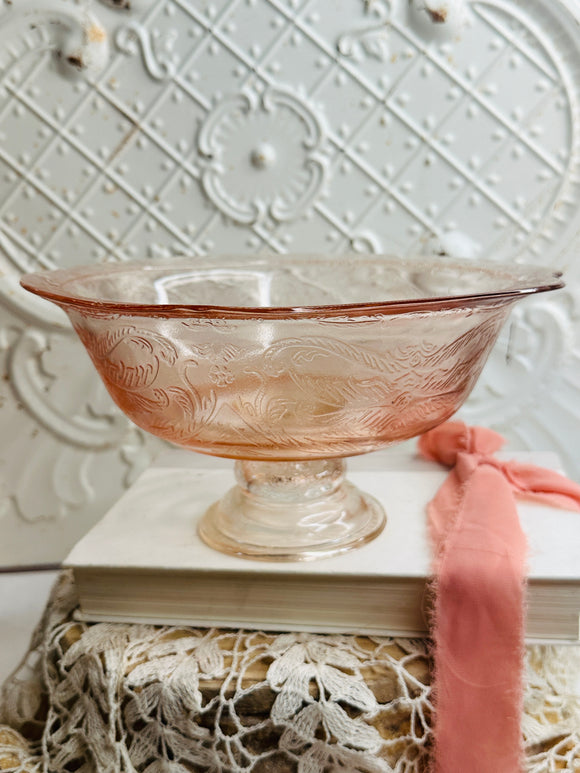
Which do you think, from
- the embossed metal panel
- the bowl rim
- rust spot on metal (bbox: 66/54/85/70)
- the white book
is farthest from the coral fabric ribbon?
rust spot on metal (bbox: 66/54/85/70)

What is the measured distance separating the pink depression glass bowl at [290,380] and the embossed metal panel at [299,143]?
26cm

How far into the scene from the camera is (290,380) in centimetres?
57

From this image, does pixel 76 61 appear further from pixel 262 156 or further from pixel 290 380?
pixel 290 380

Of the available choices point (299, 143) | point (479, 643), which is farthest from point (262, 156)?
point (479, 643)

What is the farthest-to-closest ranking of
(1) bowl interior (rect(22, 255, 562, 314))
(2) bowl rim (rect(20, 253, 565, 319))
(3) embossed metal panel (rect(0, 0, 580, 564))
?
1. (3) embossed metal panel (rect(0, 0, 580, 564))
2. (1) bowl interior (rect(22, 255, 562, 314))
3. (2) bowl rim (rect(20, 253, 565, 319))

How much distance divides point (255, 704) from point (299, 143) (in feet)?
2.18

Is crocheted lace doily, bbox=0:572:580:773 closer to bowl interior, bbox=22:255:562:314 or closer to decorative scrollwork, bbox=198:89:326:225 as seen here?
bowl interior, bbox=22:255:562:314

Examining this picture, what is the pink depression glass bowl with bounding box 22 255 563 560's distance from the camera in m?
0.53

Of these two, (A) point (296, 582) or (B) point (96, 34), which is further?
(B) point (96, 34)

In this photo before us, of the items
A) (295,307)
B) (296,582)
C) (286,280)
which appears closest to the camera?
(295,307)

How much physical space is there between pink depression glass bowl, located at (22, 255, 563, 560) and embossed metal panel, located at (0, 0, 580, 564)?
10.1 inches

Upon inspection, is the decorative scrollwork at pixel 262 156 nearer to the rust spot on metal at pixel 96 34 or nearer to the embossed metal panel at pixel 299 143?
the embossed metal panel at pixel 299 143

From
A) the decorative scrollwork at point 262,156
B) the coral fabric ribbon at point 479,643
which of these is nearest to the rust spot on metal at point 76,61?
the decorative scrollwork at point 262,156

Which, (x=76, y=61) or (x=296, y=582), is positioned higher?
(x=76, y=61)
